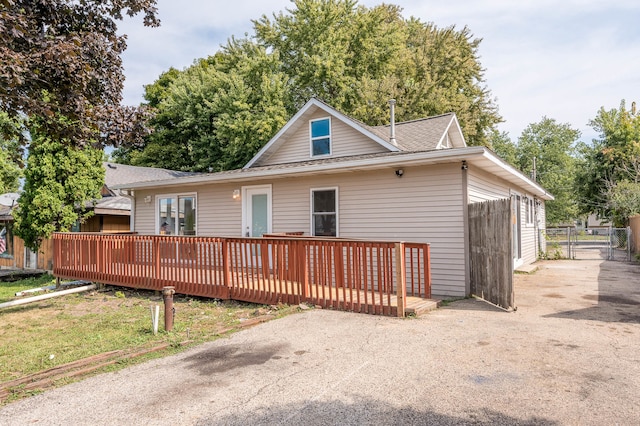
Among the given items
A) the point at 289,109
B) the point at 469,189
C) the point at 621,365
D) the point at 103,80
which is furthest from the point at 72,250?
the point at 289,109

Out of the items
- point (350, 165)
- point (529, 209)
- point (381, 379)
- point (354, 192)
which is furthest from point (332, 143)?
point (381, 379)

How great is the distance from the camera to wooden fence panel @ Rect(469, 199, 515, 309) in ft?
18.6

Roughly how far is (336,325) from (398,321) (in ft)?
2.80

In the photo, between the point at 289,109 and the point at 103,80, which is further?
the point at 289,109

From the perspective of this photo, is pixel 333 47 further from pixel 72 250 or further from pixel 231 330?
pixel 231 330

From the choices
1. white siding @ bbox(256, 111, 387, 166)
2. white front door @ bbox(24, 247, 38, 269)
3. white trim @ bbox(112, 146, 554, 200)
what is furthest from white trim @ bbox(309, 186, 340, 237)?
white front door @ bbox(24, 247, 38, 269)

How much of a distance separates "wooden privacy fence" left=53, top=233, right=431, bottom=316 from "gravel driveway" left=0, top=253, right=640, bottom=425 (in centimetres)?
73

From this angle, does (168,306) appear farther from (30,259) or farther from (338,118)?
(30,259)

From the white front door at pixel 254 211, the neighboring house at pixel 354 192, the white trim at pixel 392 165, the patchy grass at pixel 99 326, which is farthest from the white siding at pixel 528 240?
the patchy grass at pixel 99 326

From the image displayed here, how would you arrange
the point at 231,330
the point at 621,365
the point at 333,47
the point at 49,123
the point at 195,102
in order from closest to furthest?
1. the point at 621,365
2. the point at 231,330
3. the point at 49,123
4. the point at 333,47
5. the point at 195,102

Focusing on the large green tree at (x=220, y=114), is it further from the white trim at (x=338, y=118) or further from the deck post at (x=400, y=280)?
the deck post at (x=400, y=280)

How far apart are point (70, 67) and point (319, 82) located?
19019 millimetres

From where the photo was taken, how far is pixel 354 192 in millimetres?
8625

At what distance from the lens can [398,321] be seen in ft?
17.0
